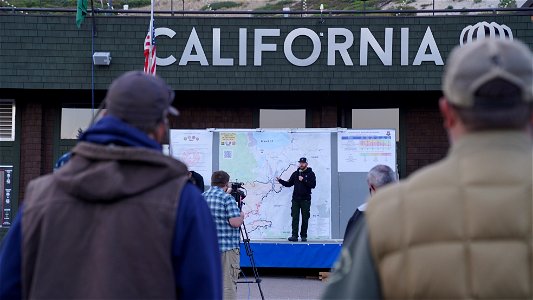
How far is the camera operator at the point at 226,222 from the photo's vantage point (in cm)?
1008

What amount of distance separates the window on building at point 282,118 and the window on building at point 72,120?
3.91 meters

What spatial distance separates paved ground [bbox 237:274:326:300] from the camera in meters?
13.6

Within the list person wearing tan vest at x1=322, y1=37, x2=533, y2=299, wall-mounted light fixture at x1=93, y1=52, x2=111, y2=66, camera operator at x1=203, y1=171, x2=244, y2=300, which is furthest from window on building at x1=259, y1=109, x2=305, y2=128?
person wearing tan vest at x1=322, y1=37, x2=533, y2=299

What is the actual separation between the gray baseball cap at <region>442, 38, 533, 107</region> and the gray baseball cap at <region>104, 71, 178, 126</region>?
129 cm

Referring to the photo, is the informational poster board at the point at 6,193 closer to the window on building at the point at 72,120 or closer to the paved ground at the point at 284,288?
the window on building at the point at 72,120

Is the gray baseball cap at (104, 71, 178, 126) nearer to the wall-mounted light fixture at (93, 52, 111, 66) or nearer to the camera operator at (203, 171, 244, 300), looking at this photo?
the camera operator at (203, 171, 244, 300)

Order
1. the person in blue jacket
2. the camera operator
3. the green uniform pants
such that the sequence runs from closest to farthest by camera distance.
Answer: the person in blue jacket → the camera operator → the green uniform pants

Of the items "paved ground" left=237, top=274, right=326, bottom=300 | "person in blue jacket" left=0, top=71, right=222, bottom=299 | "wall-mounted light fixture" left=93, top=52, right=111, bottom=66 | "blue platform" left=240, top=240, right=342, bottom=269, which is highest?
"wall-mounted light fixture" left=93, top=52, right=111, bottom=66

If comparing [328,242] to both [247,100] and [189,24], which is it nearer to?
[247,100]

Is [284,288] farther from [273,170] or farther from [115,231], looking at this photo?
[115,231]

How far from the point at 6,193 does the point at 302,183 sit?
677 cm

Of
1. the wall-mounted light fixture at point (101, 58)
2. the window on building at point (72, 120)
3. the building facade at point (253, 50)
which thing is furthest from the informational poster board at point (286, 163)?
the window on building at point (72, 120)

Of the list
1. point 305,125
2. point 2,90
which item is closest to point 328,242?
point 305,125

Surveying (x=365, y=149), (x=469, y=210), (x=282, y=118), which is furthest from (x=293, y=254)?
(x=469, y=210)
